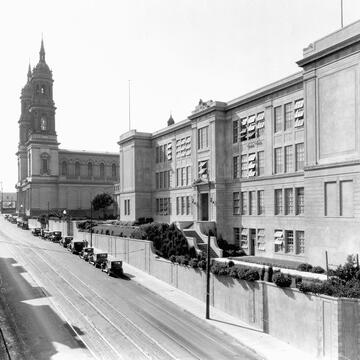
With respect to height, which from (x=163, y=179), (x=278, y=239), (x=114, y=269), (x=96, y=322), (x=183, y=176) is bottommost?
(x=96, y=322)

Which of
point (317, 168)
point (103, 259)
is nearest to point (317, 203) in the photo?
point (317, 168)

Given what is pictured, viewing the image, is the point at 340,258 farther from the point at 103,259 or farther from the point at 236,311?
the point at 103,259

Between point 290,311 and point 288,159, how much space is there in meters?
24.2

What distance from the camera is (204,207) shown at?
57812 millimetres

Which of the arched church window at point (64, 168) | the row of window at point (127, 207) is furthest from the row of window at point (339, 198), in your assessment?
the arched church window at point (64, 168)

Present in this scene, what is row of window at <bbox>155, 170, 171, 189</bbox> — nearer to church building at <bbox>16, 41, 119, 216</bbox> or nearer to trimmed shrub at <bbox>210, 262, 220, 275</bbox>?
trimmed shrub at <bbox>210, 262, 220, 275</bbox>

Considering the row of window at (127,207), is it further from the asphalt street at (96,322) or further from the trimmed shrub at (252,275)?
the trimmed shrub at (252,275)

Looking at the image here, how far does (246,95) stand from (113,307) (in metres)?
30.4

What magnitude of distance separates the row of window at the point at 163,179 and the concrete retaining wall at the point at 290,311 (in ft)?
107

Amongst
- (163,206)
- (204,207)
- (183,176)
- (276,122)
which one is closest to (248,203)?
(204,207)

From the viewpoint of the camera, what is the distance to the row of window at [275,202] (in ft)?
146

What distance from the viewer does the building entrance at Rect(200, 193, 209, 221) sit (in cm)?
5747

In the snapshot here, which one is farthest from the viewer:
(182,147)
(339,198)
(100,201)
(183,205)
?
(100,201)

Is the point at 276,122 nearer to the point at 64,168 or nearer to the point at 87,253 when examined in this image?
the point at 87,253
